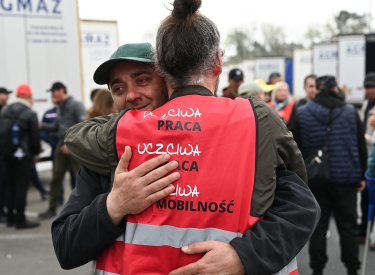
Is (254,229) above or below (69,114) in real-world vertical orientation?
→ above

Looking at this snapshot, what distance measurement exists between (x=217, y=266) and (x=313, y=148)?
3487 mm

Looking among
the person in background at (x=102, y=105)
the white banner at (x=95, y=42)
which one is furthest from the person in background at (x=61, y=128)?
the white banner at (x=95, y=42)

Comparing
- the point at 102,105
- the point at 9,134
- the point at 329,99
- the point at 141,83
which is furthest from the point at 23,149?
the point at 141,83

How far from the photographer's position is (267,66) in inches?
990

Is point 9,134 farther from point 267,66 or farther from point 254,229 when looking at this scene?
point 267,66

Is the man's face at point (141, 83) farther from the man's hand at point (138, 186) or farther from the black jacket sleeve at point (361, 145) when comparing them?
the black jacket sleeve at point (361, 145)

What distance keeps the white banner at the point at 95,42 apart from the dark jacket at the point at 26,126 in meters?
6.16

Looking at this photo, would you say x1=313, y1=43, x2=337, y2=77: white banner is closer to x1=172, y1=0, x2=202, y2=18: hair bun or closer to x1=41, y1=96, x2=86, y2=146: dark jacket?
x1=41, y1=96, x2=86, y2=146: dark jacket

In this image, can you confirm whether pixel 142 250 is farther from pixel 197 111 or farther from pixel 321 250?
pixel 321 250

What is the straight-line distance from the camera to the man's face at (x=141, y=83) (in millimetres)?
2020

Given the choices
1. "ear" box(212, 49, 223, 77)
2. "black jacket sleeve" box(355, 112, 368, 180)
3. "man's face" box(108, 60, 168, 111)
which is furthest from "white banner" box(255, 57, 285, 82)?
"ear" box(212, 49, 223, 77)

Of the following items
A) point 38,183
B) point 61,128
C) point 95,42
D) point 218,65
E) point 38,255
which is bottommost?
point 38,255

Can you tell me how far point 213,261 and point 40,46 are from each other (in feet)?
28.8

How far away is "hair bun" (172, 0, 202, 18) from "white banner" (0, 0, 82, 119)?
8.08 m
